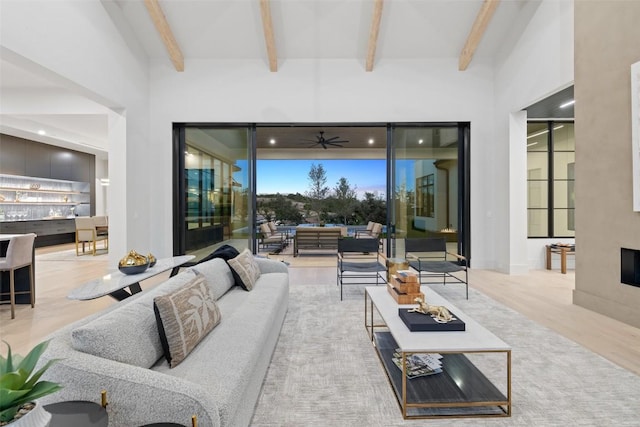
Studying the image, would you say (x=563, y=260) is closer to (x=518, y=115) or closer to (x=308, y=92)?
(x=518, y=115)

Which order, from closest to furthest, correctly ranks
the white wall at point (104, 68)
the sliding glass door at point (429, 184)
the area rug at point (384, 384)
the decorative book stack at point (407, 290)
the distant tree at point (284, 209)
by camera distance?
the area rug at point (384, 384), the decorative book stack at point (407, 290), the white wall at point (104, 68), the sliding glass door at point (429, 184), the distant tree at point (284, 209)

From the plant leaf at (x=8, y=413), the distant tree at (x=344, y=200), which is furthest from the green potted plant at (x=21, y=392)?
the distant tree at (x=344, y=200)

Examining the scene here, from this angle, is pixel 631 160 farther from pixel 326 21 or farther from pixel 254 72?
pixel 254 72

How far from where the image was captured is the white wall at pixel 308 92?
6066 millimetres

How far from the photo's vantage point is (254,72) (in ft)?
19.9

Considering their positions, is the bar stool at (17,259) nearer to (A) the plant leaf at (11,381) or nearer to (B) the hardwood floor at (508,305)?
(B) the hardwood floor at (508,305)

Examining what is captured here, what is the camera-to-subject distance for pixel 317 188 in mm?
12367

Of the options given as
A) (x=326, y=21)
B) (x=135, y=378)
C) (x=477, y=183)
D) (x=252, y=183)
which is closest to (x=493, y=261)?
(x=477, y=183)

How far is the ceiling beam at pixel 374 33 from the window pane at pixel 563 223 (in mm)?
4573

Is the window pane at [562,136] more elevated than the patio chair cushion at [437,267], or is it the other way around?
the window pane at [562,136]

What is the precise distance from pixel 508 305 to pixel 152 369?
3.99 metres

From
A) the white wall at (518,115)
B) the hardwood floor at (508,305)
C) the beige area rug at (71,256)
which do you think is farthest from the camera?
the beige area rug at (71,256)

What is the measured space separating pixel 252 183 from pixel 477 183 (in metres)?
4.35

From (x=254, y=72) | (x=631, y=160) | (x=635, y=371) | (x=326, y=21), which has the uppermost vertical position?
(x=326, y=21)
